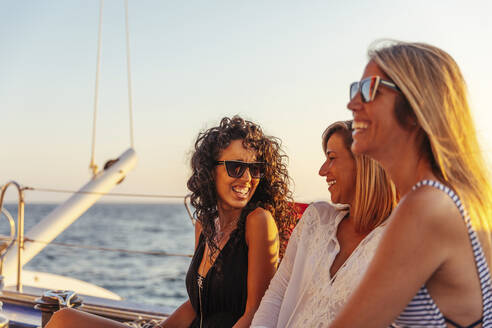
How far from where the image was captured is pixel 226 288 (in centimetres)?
254

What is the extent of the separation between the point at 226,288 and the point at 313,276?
0.60 meters

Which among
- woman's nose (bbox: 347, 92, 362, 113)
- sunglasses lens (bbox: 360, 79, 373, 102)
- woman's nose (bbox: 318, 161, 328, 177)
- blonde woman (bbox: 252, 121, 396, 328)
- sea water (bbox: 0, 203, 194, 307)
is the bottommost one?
sea water (bbox: 0, 203, 194, 307)

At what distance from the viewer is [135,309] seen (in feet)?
11.4

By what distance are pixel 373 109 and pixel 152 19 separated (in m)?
15.4

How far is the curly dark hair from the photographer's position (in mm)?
2742

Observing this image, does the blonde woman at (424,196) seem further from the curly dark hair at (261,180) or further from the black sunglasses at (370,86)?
the curly dark hair at (261,180)

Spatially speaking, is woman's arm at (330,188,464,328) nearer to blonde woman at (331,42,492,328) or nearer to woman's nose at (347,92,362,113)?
blonde woman at (331,42,492,328)

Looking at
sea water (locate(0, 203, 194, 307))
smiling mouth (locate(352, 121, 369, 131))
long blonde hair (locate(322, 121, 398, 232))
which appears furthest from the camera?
sea water (locate(0, 203, 194, 307))

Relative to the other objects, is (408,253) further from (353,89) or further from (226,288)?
(226,288)

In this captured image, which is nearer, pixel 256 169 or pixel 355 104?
pixel 355 104

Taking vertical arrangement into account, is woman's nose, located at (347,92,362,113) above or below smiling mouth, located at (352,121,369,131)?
above

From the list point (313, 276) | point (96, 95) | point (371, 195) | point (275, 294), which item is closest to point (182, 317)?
point (275, 294)

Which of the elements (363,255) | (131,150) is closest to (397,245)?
Result: (363,255)

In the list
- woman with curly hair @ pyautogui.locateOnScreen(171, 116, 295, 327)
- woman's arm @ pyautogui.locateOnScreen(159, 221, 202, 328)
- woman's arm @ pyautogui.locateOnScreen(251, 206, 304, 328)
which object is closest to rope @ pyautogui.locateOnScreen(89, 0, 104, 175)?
Answer: woman with curly hair @ pyautogui.locateOnScreen(171, 116, 295, 327)
